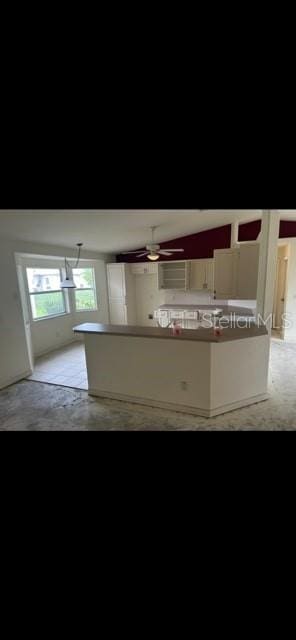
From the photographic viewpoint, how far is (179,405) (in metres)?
2.90

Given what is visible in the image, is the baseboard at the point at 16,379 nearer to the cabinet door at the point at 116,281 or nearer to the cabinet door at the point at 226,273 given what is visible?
the cabinet door at the point at 116,281

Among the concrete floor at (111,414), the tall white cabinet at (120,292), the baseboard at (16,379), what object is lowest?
the concrete floor at (111,414)

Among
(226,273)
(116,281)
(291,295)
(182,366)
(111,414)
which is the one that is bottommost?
(111,414)

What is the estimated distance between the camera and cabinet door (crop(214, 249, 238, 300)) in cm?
377

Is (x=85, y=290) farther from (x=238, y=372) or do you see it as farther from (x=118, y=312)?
(x=238, y=372)

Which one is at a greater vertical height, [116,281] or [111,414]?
[116,281]

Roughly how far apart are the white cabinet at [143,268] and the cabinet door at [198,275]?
3.27 ft

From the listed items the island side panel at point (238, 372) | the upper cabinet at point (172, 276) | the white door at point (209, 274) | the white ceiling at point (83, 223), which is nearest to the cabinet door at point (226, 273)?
the white ceiling at point (83, 223)

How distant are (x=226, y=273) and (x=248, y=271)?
35cm

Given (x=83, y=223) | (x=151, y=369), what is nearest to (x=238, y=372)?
(x=151, y=369)

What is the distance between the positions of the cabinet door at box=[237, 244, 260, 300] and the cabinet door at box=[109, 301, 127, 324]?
357cm

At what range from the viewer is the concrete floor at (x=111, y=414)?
265cm

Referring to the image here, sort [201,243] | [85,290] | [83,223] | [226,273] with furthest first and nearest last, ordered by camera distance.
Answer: [85,290], [201,243], [226,273], [83,223]
